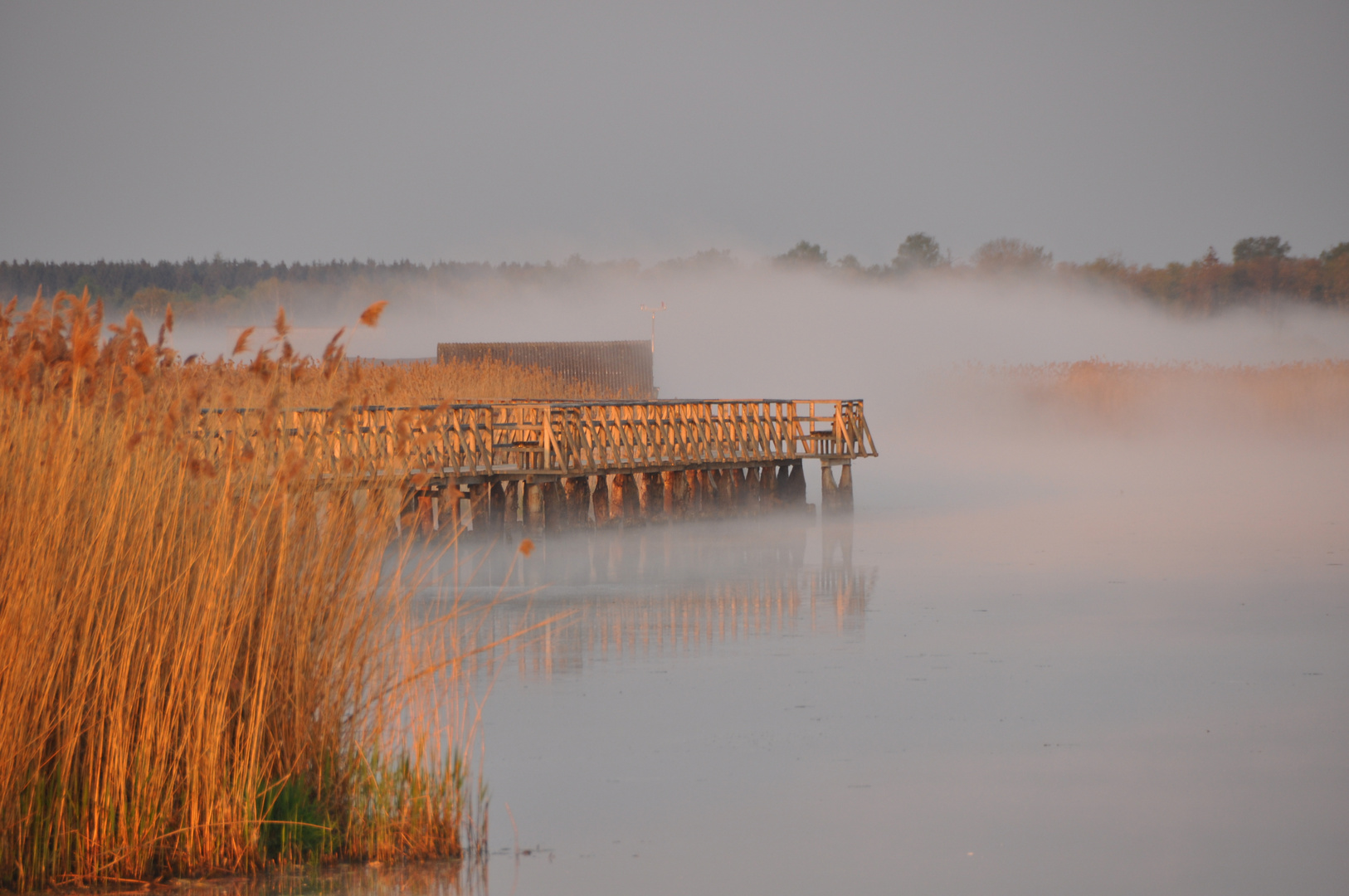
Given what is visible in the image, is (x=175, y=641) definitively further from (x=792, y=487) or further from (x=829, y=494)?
(x=792, y=487)

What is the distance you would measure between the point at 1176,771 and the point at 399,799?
623cm

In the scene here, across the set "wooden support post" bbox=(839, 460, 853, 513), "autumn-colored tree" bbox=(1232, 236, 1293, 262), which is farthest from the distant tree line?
"wooden support post" bbox=(839, 460, 853, 513)

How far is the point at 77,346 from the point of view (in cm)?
741

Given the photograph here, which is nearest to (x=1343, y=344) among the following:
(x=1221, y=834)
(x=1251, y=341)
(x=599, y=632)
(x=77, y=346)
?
(x=1251, y=341)

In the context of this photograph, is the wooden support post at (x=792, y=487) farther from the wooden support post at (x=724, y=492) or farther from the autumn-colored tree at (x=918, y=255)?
the autumn-colored tree at (x=918, y=255)

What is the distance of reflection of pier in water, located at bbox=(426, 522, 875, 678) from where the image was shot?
713 inches

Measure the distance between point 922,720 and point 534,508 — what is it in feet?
54.9

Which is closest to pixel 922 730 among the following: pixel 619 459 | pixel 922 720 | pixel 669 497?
pixel 922 720

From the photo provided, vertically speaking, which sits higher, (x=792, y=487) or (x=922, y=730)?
(x=792, y=487)

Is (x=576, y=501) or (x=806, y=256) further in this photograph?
(x=806, y=256)

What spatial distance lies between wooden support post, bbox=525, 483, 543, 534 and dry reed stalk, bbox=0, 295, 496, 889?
2122 cm

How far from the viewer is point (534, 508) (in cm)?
3019

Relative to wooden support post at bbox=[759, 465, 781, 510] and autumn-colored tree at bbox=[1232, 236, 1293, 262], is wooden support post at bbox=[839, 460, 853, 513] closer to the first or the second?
wooden support post at bbox=[759, 465, 781, 510]

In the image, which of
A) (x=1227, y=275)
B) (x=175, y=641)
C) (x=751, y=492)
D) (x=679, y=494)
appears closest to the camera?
(x=175, y=641)
